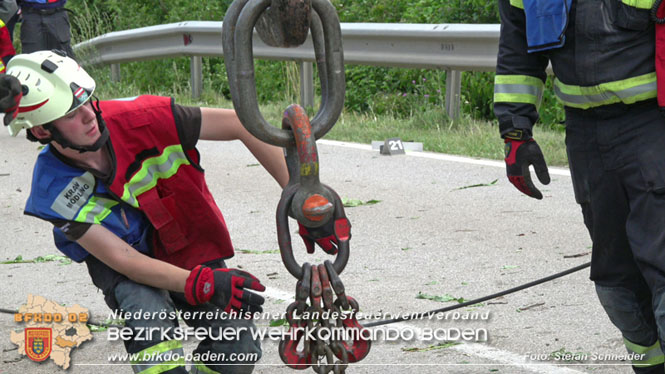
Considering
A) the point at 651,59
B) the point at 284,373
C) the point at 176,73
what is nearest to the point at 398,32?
the point at 176,73

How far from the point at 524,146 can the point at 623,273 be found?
547 millimetres

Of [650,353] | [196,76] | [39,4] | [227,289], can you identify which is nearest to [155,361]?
[227,289]

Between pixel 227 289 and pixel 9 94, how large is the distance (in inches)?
38.0

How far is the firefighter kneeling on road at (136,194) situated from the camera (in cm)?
375

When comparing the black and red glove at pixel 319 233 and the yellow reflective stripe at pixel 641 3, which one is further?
the yellow reflective stripe at pixel 641 3

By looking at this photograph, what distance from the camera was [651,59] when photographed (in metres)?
3.50

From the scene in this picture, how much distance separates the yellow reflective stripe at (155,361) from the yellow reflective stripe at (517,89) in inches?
57.7

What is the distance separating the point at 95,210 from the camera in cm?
392

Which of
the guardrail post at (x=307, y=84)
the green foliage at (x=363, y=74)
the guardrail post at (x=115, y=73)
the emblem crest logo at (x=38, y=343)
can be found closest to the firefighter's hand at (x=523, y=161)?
the emblem crest logo at (x=38, y=343)

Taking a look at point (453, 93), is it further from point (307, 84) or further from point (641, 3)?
point (641, 3)

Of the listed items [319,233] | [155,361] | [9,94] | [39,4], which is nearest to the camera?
[319,233]

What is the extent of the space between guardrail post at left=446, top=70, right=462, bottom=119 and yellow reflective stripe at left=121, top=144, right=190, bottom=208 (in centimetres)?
667

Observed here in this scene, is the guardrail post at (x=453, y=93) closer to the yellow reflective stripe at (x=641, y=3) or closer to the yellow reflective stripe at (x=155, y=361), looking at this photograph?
the yellow reflective stripe at (x=155, y=361)

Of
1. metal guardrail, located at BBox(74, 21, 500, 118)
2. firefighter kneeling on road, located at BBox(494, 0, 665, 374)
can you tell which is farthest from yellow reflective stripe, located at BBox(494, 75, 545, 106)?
metal guardrail, located at BBox(74, 21, 500, 118)
